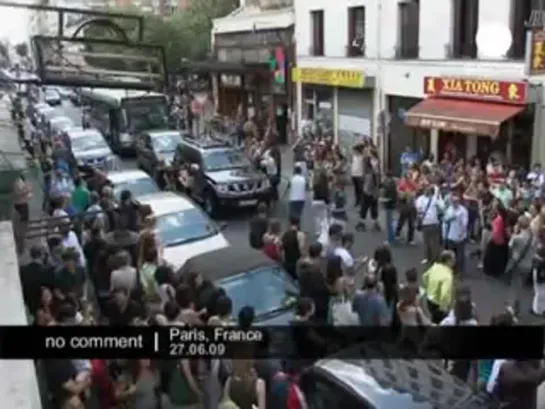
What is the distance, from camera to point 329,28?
2344 millimetres

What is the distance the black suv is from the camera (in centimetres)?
369

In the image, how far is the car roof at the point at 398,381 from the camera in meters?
1.74

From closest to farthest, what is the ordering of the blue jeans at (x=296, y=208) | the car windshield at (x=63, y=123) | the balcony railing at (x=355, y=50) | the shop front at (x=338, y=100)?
the shop front at (x=338, y=100), the balcony railing at (x=355, y=50), the blue jeans at (x=296, y=208), the car windshield at (x=63, y=123)

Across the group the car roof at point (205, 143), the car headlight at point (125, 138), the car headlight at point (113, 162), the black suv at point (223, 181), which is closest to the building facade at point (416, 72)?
the car roof at point (205, 143)

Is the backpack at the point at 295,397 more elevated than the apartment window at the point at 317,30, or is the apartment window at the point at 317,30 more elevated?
the apartment window at the point at 317,30

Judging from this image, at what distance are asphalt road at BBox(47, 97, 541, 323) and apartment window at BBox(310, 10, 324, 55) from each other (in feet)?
2.69

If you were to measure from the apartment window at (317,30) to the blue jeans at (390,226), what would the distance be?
1.46 metres

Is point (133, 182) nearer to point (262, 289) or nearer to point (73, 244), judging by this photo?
point (73, 244)

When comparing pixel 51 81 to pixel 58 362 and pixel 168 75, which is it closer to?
pixel 168 75

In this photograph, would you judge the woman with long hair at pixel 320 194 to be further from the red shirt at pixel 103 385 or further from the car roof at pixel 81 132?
the red shirt at pixel 103 385

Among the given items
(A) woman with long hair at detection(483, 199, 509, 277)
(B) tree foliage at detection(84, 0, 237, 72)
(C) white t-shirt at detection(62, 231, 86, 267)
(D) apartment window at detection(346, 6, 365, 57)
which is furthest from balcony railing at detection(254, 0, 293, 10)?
(A) woman with long hair at detection(483, 199, 509, 277)

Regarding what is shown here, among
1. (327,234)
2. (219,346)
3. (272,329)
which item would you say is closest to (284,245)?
(327,234)

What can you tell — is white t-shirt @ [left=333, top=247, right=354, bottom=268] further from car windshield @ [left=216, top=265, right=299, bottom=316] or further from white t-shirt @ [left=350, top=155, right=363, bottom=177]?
white t-shirt @ [left=350, top=155, right=363, bottom=177]

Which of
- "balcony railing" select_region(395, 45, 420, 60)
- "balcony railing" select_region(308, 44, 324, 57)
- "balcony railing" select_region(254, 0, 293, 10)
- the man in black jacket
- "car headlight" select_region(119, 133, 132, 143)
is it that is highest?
"balcony railing" select_region(254, 0, 293, 10)
